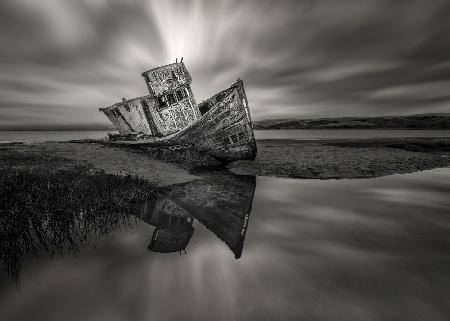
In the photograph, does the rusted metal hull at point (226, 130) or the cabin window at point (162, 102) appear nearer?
the rusted metal hull at point (226, 130)

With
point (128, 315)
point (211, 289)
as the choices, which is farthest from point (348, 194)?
point (128, 315)

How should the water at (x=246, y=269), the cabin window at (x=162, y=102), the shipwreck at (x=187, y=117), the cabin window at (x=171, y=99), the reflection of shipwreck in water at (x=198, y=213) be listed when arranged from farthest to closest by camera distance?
the cabin window at (x=171, y=99), the cabin window at (x=162, y=102), the shipwreck at (x=187, y=117), the reflection of shipwreck in water at (x=198, y=213), the water at (x=246, y=269)

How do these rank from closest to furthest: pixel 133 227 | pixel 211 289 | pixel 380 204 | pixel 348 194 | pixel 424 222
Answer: pixel 211 289
pixel 133 227
pixel 424 222
pixel 380 204
pixel 348 194

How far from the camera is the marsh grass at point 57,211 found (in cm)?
440

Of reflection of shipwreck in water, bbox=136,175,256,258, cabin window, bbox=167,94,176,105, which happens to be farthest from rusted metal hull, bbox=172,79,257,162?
reflection of shipwreck in water, bbox=136,175,256,258

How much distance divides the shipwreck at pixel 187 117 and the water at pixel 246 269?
24.9 ft

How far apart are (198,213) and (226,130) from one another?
27.6ft

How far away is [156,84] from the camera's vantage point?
16422 millimetres

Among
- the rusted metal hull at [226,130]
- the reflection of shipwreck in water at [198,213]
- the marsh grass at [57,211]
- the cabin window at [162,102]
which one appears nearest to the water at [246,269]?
the reflection of shipwreck in water at [198,213]

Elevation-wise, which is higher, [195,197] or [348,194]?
[195,197]

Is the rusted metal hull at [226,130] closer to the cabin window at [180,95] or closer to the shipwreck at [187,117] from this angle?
the shipwreck at [187,117]

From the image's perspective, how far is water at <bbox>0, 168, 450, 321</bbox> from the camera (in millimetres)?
3250

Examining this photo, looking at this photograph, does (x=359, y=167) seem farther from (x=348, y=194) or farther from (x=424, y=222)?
(x=424, y=222)

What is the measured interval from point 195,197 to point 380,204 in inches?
244
